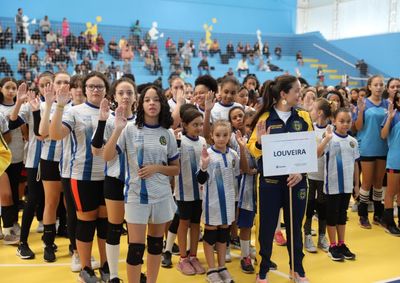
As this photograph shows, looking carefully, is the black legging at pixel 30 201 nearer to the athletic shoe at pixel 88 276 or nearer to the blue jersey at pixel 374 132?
the athletic shoe at pixel 88 276

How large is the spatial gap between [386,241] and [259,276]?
1.99 m

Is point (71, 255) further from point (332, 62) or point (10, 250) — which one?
point (332, 62)

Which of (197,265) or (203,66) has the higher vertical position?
(203,66)

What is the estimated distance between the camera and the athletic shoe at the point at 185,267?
12.5ft

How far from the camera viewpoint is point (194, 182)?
3.74m

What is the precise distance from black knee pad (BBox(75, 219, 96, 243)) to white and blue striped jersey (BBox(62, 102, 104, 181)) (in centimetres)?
35

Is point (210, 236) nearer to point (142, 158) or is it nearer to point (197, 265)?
point (197, 265)

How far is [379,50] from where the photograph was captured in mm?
20203

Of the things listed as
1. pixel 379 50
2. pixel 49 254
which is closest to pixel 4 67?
pixel 49 254

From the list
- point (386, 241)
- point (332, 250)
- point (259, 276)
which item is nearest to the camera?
point (259, 276)

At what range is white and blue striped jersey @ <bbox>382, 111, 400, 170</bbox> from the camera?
15.8 ft

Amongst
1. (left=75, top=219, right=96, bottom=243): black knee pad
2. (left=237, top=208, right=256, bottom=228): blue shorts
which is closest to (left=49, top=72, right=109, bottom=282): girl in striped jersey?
(left=75, top=219, right=96, bottom=243): black knee pad

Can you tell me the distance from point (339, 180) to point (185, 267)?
164 centimetres

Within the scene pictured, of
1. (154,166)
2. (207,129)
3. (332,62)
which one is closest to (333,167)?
(207,129)
